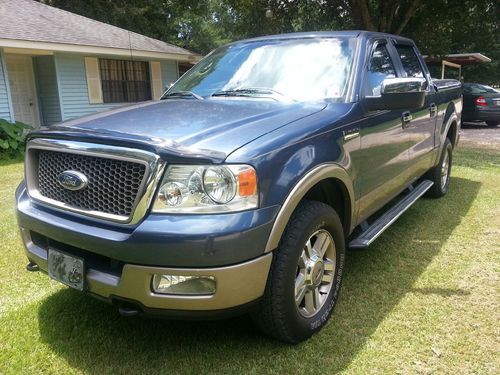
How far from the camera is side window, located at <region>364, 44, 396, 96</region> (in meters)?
3.50

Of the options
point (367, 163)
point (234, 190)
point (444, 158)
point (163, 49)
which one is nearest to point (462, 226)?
point (444, 158)

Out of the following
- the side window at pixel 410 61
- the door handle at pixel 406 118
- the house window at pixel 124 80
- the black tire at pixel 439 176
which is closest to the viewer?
the door handle at pixel 406 118

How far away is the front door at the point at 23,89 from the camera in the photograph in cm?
1322

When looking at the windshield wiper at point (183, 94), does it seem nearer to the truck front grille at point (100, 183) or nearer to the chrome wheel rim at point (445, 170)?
the truck front grille at point (100, 183)

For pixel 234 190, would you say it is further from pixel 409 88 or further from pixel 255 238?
pixel 409 88

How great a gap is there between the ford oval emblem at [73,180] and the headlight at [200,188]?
19.4 inches

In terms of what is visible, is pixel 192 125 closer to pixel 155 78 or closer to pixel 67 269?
pixel 67 269

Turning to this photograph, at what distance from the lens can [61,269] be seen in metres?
2.52

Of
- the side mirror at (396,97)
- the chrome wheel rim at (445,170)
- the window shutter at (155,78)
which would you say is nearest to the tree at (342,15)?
the window shutter at (155,78)

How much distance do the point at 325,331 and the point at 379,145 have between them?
1.47m

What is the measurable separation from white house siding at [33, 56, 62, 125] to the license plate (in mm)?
11791

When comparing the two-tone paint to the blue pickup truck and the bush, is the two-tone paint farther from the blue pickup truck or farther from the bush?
the bush

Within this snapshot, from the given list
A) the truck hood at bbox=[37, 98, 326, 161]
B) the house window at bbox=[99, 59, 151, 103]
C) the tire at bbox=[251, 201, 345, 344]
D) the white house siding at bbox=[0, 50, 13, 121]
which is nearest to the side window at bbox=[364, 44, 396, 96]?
the truck hood at bbox=[37, 98, 326, 161]

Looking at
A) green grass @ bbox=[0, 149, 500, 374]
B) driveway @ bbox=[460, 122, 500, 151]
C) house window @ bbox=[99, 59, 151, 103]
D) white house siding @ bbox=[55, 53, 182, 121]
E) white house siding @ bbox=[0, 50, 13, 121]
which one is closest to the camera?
green grass @ bbox=[0, 149, 500, 374]
